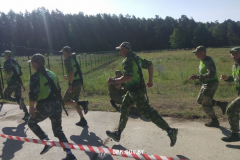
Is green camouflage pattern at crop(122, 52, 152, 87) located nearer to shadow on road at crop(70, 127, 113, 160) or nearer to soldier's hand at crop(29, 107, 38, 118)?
shadow on road at crop(70, 127, 113, 160)

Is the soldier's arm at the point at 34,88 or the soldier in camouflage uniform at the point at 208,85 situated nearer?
the soldier's arm at the point at 34,88

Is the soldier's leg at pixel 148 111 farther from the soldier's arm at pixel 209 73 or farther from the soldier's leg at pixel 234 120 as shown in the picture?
the soldier's arm at pixel 209 73

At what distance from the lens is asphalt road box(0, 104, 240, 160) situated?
3824mm

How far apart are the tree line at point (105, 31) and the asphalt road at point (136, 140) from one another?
63511mm

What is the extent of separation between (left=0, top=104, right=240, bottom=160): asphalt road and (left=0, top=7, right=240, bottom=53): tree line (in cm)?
6351

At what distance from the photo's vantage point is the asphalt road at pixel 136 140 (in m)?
3.82

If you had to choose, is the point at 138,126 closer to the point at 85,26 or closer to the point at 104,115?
the point at 104,115

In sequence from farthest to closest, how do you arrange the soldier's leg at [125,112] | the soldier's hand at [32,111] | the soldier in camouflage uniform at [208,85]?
the soldier in camouflage uniform at [208,85] < the soldier's leg at [125,112] < the soldier's hand at [32,111]

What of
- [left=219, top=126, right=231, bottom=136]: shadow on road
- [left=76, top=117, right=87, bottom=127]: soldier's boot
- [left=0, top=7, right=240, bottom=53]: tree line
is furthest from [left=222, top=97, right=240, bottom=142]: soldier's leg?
[left=0, top=7, right=240, bottom=53]: tree line

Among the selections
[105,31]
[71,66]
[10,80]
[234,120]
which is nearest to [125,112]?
[71,66]

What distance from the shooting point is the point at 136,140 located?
4379 mm

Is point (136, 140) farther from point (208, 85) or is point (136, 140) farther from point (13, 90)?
point (13, 90)

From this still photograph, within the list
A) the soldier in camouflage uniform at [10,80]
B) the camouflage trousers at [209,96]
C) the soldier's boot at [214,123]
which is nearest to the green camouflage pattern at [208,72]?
the camouflage trousers at [209,96]

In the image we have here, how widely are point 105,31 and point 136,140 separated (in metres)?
89.7
